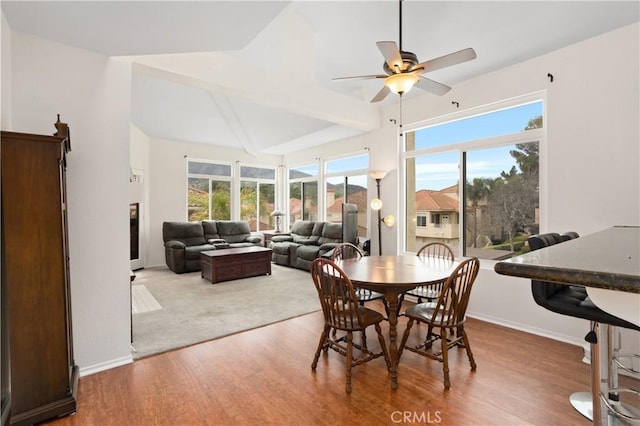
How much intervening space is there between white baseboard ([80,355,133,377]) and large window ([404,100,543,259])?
3.88 m

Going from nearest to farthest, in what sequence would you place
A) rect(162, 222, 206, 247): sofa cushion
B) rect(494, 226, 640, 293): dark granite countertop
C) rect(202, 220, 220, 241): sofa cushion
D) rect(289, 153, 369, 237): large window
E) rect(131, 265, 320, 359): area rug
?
rect(494, 226, 640, 293): dark granite countertop < rect(131, 265, 320, 359): area rug < rect(289, 153, 369, 237): large window < rect(162, 222, 206, 247): sofa cushion < rect(202, 220, 220, 241): sofa cushion

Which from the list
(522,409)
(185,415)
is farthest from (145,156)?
(522,409)

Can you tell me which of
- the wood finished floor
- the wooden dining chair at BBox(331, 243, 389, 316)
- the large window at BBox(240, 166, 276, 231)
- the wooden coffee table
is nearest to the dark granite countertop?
the wood finished floor

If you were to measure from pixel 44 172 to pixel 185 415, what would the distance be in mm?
1771

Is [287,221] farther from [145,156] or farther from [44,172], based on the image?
[44,172]

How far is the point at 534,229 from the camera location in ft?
11.2

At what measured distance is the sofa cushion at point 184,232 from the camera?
6547 millimetres

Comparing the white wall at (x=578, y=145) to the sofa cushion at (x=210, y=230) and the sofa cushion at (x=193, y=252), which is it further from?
the sofa cushion at (x=210, y=230)

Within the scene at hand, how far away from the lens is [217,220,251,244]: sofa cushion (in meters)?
7.30

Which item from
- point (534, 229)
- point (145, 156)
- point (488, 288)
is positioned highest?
point (145, 156)

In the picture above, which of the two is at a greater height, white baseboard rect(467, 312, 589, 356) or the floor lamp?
the floor lamp

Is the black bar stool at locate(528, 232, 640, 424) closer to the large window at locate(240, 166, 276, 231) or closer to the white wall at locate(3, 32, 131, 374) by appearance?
the white wall at locate(3, 32, 131, 374)

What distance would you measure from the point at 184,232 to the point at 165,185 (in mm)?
1197

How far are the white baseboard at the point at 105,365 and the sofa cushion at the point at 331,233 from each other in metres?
4.32
